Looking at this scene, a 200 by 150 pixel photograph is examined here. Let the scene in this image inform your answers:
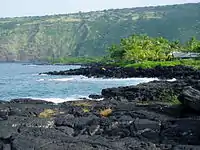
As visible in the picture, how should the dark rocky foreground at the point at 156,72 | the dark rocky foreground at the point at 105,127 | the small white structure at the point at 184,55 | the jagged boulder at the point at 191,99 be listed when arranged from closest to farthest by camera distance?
the dark rocky foreground at the point at 105,127, the jagged boulder at the point at 191,99, the dark rocky foreground at the point at 156,72, the small white structure at the point at 184,55

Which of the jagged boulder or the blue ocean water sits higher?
the jagged boulder

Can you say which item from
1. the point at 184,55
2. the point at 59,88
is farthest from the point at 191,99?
the point at 184,55

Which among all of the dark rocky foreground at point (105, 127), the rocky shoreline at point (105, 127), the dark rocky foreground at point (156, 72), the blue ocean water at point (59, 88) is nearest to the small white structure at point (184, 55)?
the dark rocky foreground at point (156, 72)

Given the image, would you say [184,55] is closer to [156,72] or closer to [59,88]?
[156,72]

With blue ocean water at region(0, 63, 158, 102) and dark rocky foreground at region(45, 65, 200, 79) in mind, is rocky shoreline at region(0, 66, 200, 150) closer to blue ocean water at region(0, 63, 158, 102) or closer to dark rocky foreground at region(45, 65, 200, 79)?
blue ocean water at region(0, 63, 158, 102)

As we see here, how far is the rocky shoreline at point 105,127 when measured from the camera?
21.7m

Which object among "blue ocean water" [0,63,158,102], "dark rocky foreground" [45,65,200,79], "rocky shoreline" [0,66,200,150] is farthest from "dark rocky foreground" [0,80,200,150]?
"dark rocky foreground" [45,65,200,79]

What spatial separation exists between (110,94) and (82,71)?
207 ft

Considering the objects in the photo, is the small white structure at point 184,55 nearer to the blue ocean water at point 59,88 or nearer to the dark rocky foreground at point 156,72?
the dark rocky foreground at point 156,72

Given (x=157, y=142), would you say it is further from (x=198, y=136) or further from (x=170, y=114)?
(x=170, y=114)

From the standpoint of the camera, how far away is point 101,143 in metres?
21.7

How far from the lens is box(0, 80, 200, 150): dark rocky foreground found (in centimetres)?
2164

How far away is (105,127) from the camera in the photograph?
2584cm

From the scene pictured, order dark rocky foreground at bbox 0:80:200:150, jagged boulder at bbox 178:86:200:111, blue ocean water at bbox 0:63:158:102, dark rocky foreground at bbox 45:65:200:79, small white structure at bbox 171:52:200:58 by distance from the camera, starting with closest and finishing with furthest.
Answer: dark rocky foreground at bbox 0:80:200:150, jagged boulder at bbox 178:86:200:111, blue ocean water at bbox 0:63:158:102, dark rocky foreground at bbox 45:65:200:79, small white structure at bbox 171:52:200:58
